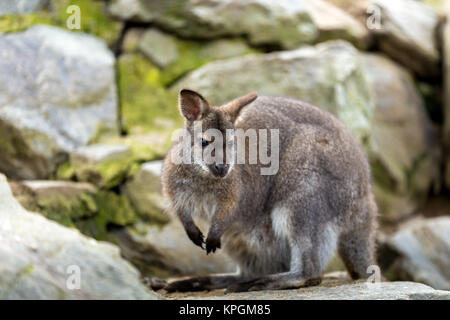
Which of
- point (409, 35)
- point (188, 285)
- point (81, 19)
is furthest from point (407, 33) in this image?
point (188, 285)

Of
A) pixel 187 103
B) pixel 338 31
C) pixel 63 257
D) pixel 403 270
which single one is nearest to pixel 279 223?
pixel 187 103

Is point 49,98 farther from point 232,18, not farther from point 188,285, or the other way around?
point 188,285

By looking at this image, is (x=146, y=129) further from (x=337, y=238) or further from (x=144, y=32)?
(x=337, y=238)

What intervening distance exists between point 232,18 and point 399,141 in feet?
11.5

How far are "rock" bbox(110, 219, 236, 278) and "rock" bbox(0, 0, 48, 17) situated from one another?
3.03 meters

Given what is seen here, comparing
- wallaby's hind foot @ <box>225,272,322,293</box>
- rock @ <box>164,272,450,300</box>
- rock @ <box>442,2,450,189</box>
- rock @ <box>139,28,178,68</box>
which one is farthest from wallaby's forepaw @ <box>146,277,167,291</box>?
rock @ <box>442,2,450,189</box>

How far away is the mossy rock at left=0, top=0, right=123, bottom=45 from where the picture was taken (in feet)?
24.9

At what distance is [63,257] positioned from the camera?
3850 millimetres

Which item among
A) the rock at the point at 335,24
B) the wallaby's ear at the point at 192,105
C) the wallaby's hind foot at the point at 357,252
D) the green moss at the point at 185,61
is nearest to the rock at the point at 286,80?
the green moss at the point at 185,61

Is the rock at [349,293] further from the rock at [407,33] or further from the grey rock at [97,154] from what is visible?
the rock at [407,33]

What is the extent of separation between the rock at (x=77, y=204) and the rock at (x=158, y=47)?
2197 mm

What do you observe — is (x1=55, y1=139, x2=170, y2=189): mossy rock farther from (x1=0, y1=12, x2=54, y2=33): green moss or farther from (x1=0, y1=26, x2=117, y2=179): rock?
(x1=0, y1=12, x2=54, y2=33): green moss

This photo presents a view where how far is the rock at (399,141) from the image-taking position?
32.7 ft

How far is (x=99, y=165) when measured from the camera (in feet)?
22.5
